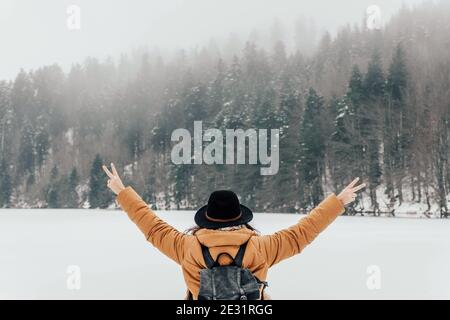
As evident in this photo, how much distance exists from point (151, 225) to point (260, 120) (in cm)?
3916

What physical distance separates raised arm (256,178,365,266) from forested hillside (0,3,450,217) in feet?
103

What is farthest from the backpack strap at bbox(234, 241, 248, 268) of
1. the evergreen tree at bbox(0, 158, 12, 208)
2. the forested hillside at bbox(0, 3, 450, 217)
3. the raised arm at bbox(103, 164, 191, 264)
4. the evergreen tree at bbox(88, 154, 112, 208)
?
the evergreen tree at bbox(0, 158, 12, 208)

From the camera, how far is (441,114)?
3734cm

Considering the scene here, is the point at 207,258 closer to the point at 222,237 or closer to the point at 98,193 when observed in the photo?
the point at 222,237

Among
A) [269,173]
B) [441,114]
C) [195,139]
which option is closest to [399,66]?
[441,114]

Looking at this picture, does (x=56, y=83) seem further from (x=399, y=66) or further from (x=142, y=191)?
(x=399, y=66)

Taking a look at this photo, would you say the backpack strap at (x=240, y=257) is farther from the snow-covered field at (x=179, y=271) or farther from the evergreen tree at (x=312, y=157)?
the evergreen tree at (x=312, y=157)

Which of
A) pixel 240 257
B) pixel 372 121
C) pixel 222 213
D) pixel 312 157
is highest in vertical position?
pixel 372 121

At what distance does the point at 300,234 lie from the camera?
2.41 m

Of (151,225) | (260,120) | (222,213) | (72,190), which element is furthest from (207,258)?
(72,190)

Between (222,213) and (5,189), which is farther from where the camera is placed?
(5,189)

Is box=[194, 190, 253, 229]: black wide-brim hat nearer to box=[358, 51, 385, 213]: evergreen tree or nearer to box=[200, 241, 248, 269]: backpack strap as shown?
box=[200, 241, 248, 269]: backpack strap

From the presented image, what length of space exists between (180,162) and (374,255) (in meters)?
34.8

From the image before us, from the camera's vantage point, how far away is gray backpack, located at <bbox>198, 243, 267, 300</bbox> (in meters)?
2.09
